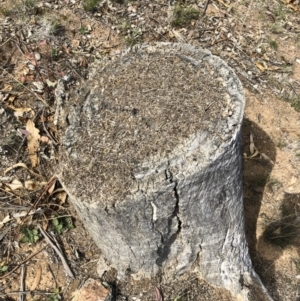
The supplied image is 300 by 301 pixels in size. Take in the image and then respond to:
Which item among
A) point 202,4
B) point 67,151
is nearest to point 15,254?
point 67,151

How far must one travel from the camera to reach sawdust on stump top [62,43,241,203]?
2049 mm

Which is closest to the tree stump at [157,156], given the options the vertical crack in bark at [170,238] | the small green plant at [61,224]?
the vertical crack in bark at [170,238]

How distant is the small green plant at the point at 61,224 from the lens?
3082 mm

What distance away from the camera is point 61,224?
10.2 ft

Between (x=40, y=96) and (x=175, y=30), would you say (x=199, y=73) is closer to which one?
(x=40, y=96)

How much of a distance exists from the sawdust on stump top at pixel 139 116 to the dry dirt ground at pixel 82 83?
304 mm

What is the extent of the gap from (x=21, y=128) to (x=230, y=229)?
74.8 inches

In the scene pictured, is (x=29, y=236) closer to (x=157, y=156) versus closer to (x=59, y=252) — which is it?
(x=59, y=252)

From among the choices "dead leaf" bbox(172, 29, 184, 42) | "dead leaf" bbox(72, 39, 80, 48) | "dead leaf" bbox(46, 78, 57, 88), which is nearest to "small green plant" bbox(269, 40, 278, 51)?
"dead leaf" bbox(172, 29, 184, 42)

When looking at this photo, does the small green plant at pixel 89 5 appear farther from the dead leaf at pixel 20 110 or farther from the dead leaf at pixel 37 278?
the dead leaf at pixel 37 278

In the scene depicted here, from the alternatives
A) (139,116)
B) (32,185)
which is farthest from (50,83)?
(139,116)

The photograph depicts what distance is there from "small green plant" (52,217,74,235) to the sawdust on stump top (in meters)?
1.09

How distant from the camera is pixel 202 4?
483 centimetres

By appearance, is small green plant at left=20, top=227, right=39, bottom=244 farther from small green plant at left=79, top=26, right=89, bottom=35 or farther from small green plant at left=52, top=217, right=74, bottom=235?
small green plant at left=79, top=26, right=89, bottom=35
